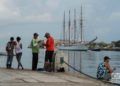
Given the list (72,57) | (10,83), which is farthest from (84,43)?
(10,83)

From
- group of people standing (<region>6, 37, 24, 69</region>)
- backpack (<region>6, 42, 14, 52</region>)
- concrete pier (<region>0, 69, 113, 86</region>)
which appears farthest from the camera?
backpack (<region>6, 42, 14, 52</region>)

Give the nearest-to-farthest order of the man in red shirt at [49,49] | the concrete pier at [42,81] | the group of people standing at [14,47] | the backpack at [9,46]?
the concrete pier at [42,81] → the man in red shirt at [49,49] → the group of people standing at [14,47] → the backpack at [9,46]

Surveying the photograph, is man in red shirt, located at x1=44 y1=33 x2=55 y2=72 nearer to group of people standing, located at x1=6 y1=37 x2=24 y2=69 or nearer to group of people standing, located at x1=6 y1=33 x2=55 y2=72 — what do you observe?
group of people standing, located at x1=6 y1=33 x2=55 y2=72

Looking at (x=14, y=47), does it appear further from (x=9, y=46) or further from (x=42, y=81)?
(x=42, y=81)

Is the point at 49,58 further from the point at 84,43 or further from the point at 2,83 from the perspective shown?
the point at 84,43

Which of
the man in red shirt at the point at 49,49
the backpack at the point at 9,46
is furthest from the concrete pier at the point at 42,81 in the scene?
the backpack at the point at 9,46

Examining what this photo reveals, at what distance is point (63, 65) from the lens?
92.2 ft

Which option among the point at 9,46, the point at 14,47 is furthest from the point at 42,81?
the point at 9,46

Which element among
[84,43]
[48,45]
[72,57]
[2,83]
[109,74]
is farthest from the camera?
[84,43]

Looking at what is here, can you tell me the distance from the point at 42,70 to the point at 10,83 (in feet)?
24.0

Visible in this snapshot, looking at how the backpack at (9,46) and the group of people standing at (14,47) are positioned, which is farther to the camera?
the backpack at (9,46)

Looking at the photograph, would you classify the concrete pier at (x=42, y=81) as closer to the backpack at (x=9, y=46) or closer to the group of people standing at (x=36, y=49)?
the group of people standing at (x=36, y=49)

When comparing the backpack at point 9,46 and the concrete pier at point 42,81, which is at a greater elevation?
the backpack at point 9,46

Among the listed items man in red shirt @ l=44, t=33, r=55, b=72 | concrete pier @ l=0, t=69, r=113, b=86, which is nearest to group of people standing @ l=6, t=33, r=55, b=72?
man in red shirt @ l=44, t=33, r=55, b=72
